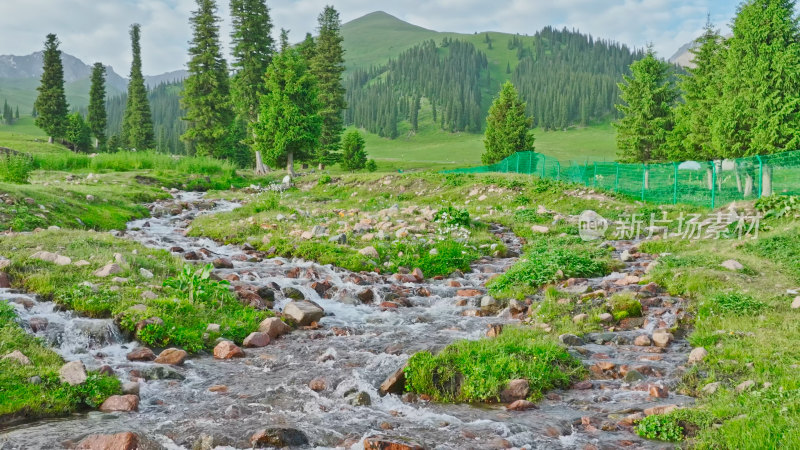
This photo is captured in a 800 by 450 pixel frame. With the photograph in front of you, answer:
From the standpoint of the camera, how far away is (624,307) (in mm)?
9586

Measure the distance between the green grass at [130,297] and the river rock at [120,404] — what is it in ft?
6.19

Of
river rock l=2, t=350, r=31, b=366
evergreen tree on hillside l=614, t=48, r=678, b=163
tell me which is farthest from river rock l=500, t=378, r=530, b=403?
evergreen tree on hillside l=614, t=48, r=678, b=163

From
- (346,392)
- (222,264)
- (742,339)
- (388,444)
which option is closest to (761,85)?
(742,339)

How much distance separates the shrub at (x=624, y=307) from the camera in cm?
945

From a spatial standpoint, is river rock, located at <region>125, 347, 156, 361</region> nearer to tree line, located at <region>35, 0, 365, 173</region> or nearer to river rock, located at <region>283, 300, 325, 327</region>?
river rock, located at <region>283, 300, 325, 327</region>

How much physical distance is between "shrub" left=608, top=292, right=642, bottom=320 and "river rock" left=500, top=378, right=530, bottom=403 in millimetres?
3541

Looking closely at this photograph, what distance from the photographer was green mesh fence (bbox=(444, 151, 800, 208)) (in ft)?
67.7

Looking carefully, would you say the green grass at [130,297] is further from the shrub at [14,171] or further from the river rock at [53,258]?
the shrub at [14,171]

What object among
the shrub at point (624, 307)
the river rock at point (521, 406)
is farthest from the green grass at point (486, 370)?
the shrub at point (624, 307)

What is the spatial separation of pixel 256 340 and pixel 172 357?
54.8 inches

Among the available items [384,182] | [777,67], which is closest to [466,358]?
[384,182]

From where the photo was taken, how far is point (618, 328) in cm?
905

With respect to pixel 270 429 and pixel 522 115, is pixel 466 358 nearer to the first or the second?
pixel 270 429

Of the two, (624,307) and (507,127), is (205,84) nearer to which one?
(507,127)
